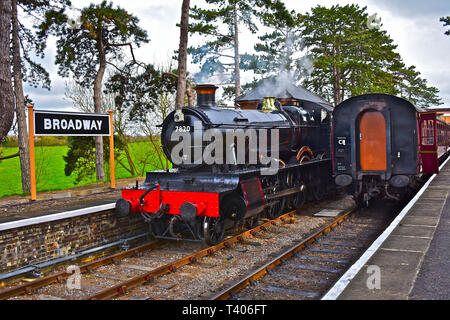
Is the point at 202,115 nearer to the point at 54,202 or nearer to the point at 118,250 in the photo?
the point at 118,250

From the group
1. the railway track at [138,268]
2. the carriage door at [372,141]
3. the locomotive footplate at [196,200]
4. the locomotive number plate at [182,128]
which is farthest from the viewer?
the carriage door at [372,141]

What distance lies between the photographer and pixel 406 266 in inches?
199

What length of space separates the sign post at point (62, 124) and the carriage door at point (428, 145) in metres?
8.42

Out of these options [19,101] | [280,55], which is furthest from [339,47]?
[19,101]

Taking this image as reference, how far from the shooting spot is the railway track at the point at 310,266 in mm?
5270

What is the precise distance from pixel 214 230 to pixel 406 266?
3464 millimetres

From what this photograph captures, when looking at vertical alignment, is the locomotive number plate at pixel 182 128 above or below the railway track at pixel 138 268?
above

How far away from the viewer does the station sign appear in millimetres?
8680

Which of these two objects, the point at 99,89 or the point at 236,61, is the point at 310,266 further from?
the point at 236,61

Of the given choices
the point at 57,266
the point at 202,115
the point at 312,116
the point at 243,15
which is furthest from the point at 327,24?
the point at 57,266

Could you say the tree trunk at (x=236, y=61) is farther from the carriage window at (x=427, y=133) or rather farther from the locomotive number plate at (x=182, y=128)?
the locomotive number plate at (x=182, y=128)

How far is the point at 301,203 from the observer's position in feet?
36.3

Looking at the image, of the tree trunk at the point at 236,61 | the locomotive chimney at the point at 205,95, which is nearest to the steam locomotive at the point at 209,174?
the locomotive chimney at the point at 205,95

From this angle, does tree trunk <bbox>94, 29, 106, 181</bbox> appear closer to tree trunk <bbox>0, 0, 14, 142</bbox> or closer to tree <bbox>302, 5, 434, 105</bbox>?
tree trunk <bbox>0, 0, 14, 142</bbox>
